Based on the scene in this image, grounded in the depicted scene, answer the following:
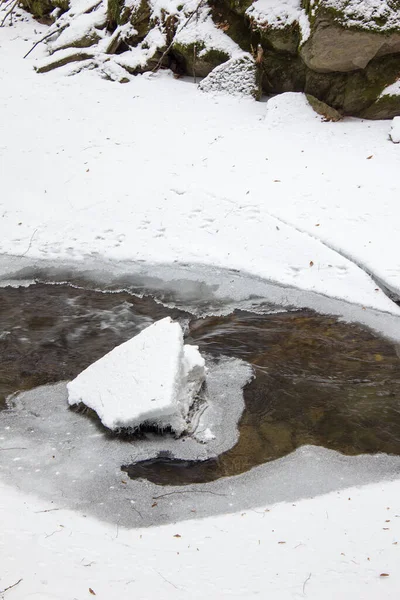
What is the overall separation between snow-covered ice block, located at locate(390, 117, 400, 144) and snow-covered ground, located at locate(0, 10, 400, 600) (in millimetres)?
192

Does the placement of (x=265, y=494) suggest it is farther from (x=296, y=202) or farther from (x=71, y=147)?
(x=71, y=147)

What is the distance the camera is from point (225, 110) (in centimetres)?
1191

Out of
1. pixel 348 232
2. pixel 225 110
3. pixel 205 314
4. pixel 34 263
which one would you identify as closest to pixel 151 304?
pixel 205 314

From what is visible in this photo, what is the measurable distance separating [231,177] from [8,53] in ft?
31.5

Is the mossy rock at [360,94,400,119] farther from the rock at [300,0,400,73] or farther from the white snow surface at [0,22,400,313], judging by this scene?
the rock at [300,0,400,73]

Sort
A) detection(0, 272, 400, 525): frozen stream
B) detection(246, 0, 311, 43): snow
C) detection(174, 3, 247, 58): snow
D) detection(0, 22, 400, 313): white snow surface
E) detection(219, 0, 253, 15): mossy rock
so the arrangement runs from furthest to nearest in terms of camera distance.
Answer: detection(174, 3, 247, 58): snow, detection(219, 0, 253, 15): mossy rock, detection(246, 0, 311, 43): snow, detection(0, 22, 400, 313): white snow surface, detection(0, 272, 400, 525): frozen stream

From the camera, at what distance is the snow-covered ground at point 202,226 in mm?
3174

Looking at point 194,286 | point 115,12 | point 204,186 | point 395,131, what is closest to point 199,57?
point 115,12

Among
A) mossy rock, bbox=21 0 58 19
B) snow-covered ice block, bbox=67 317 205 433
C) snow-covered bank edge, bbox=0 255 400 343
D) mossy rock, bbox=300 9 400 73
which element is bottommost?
snow-covered bank edge, bbox=0 255 400 343

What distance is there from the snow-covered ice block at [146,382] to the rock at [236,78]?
853 cm

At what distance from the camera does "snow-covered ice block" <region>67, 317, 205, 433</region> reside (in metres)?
4.64

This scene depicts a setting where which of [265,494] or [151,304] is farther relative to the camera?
[151,304]

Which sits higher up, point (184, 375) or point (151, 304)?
point (184, 375)

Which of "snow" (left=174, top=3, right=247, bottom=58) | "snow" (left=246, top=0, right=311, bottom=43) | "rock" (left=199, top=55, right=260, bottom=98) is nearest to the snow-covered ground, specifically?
"rock" (left=199, top=55, right=260, bottom=98)
